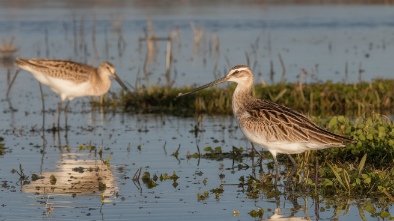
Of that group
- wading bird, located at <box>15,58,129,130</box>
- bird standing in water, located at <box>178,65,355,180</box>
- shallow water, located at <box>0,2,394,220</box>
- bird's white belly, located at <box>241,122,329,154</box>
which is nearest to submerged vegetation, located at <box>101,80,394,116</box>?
shallow water, located at <box>0,2,394,220</box>

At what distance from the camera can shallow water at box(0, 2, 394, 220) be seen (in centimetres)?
969

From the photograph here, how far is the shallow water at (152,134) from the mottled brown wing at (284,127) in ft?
2.12

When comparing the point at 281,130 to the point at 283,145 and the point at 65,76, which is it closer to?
the point at 283,145

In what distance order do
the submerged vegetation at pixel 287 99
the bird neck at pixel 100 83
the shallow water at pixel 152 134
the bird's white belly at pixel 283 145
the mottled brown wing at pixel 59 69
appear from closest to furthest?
1. the shallow water at pixel 152 134
2. the bird's white belly at pixel 283 145
3. the submerged vegetation at pixel 287 99
4. the mottled brown wing at pixel 59 69
5. the bird neck at pixel 100 83

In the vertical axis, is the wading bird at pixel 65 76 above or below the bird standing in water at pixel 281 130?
above

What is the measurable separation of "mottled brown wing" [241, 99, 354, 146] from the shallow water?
2.12 ft

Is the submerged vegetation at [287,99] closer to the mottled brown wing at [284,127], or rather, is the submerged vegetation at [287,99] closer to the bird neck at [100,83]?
the bird neck at [100,83]

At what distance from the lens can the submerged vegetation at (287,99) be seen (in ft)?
51.5

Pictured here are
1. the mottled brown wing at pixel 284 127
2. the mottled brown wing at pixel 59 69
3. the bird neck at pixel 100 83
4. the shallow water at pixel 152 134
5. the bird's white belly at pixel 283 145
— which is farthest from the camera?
the bird neck at pixel 100 83

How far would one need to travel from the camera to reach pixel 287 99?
16.0 m

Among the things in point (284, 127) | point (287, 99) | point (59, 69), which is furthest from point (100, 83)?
point (284, 127)

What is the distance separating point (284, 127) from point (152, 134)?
4384mm

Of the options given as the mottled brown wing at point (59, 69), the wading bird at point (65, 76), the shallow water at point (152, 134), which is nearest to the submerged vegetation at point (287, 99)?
the shallow water at point (152, 134)

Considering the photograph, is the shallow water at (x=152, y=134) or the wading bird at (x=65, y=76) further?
the wading bird at (x=65, y=76)
